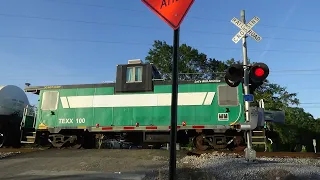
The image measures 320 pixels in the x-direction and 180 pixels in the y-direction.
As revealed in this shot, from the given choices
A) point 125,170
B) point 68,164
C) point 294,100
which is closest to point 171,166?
point 125,170

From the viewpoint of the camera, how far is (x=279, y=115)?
49.5 ft

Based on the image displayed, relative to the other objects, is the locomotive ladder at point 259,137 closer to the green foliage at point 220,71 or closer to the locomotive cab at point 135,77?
the locomotive cab at point 135,77

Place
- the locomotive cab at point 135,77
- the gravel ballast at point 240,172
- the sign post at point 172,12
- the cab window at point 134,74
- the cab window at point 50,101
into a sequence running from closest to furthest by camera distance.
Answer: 1. the sign post at point 172,12
2. the gravel ballast at point 240,172
3. the locomotive cab at point 135,77
4. the cab window at point 134,74
5. the cab window at point 50,101

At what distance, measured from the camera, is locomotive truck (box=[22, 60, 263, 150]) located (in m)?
14.8

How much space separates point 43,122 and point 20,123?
3028 mm

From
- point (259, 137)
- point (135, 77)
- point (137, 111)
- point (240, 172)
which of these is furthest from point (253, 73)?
point (135, 77)

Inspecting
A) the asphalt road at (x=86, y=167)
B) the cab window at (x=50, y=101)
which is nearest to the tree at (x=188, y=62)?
the cab window at (x=50, y=101)

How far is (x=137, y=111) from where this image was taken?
51.3 feet

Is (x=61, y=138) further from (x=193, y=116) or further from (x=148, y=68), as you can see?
(x=193, y=116)

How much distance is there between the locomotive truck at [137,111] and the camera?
1480cm

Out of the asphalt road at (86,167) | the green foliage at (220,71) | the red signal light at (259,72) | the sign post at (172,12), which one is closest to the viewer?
the sign post at (172,12)

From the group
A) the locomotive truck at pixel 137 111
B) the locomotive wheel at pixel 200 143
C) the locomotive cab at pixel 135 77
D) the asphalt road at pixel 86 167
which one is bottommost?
the asphalt road at pixel 86 167

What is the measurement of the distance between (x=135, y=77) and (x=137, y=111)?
1719 millimetres

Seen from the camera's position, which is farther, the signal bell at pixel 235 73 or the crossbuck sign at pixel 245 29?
the crossbuck sign at pixel 245 29
